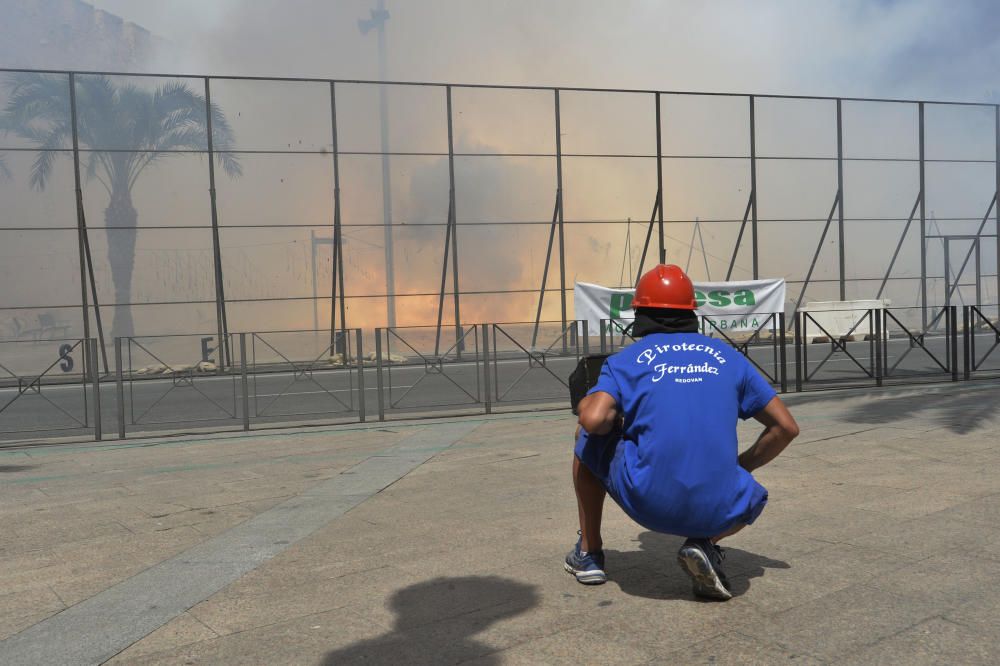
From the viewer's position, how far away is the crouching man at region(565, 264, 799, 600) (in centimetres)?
361

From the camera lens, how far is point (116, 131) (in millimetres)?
24609

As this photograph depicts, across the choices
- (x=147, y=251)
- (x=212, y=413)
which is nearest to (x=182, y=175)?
(x=147, y=251)

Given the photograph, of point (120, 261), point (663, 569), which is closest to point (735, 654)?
point (663, 569)

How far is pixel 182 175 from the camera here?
79.7 ft

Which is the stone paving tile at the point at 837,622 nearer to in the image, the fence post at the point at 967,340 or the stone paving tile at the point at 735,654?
the stone paving tile at the point at 735,654

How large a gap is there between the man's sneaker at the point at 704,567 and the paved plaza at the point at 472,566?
3.7 inches

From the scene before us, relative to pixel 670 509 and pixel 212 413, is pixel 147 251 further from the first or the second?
pixel 670 509

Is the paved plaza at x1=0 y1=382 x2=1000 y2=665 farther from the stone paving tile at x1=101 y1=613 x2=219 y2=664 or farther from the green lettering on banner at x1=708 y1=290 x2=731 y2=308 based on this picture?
the green lettering on banner at x1=708 y1=290 x2=731 y2=308

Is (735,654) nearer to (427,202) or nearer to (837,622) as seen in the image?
(837,622)

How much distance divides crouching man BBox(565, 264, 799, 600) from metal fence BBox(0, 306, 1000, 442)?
7848mm

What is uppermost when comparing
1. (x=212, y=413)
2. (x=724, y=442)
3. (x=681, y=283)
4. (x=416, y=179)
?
(x=416, y=179)

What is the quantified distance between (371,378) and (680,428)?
1602cm

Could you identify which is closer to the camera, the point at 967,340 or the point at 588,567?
the point at 588,567

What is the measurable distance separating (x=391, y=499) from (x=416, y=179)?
2071 cm
